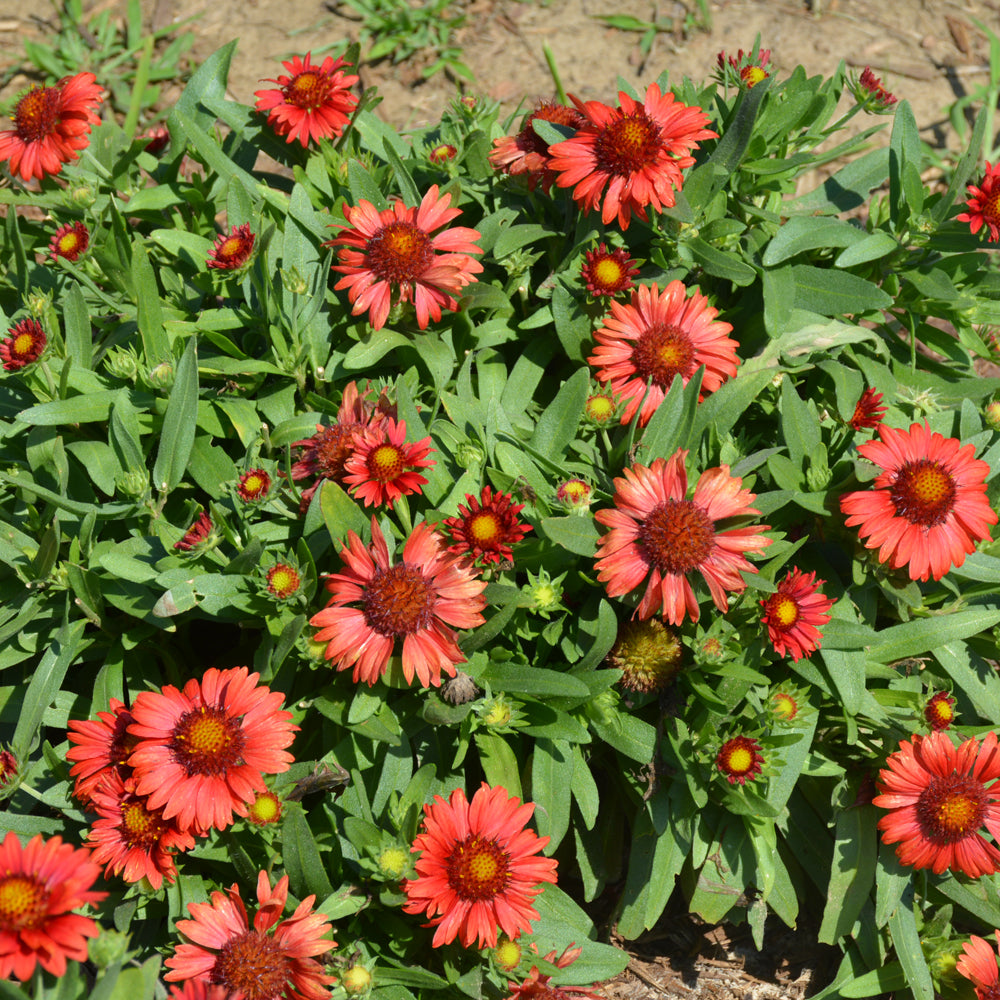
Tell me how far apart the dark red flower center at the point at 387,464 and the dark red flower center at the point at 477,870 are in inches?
37.1

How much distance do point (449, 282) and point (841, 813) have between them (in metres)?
1.97

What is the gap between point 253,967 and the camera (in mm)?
2129

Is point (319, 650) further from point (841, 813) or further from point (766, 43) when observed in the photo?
point (766, 43)

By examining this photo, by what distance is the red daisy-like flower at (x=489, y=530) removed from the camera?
93.8 inches

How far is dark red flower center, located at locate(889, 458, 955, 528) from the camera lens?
2.48m

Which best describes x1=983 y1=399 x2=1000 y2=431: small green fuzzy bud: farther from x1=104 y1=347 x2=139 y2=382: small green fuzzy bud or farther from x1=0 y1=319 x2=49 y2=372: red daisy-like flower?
x1=0 y1=319 x2=49 y2=372: red daisy-like flower

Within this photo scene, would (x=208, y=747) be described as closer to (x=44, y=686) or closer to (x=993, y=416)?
(x=44, y=686)

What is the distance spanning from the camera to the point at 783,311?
2.90m

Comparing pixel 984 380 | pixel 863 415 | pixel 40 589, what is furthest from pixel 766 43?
pixel 40 589

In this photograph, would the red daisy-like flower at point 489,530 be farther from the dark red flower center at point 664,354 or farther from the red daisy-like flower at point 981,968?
the red daisy-like flower at point 981,968

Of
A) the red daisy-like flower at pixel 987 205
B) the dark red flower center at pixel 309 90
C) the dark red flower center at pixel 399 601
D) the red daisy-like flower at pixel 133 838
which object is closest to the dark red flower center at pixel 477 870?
the dark red flower center at pixel 399 601

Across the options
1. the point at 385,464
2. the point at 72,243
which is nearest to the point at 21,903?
the point at 385,464

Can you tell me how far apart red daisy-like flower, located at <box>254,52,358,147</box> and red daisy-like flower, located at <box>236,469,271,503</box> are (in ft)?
4.06

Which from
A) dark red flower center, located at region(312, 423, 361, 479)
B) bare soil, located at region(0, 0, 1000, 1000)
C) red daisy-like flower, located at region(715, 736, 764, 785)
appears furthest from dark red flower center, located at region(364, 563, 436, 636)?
bare soil, located at region(0, 0, 1000, 1000)
